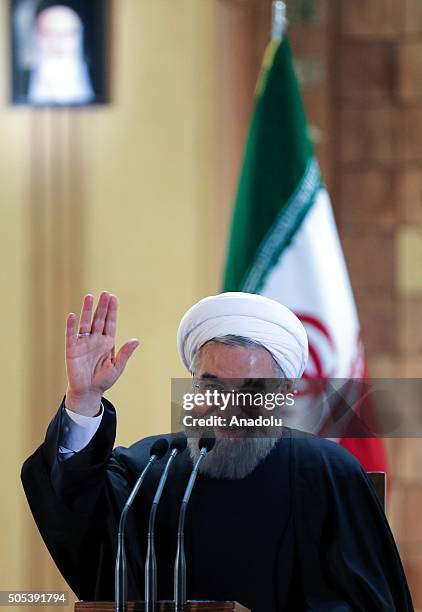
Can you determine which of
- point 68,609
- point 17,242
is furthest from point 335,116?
point 68,609

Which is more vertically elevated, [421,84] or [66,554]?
[421,84]

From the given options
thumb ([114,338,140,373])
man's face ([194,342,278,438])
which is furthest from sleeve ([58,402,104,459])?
man's face ([194,342,278,438])

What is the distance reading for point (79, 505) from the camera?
2586mm

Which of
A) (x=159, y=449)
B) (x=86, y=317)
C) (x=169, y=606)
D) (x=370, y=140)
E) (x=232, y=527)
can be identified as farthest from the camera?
(x=370, y=140)

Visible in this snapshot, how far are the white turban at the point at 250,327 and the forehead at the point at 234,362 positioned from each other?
3 cm

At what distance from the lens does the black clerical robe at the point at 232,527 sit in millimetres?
2572

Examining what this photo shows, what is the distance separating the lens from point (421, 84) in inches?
193

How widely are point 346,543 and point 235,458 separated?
33 cm

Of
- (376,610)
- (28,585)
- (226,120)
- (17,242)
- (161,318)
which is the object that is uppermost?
(226,120)

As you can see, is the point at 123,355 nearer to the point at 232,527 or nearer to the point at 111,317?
the point at 111,317

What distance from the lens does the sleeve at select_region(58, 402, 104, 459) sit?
2586mm

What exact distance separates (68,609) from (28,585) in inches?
20.2

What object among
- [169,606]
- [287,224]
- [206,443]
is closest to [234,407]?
[206,443]

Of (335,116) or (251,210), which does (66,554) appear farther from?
(335,116)
